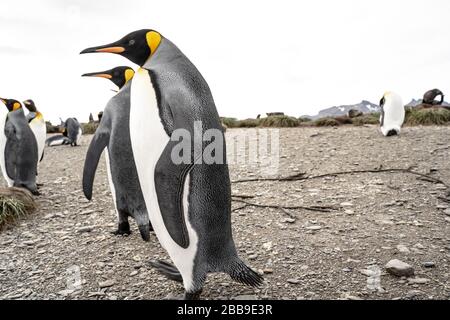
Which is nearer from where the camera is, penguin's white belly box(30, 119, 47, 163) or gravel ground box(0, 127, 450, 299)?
gravel ground box(0, 127, 450, 299)

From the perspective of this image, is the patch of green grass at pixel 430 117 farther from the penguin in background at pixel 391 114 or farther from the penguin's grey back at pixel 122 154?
the penguin's grey back at pixel 122 154

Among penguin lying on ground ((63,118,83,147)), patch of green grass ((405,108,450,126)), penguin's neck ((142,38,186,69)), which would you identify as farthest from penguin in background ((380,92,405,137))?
penguin lying on ground ((63,118,83,147))

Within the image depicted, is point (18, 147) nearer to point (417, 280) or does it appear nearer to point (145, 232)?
point (145, 232)

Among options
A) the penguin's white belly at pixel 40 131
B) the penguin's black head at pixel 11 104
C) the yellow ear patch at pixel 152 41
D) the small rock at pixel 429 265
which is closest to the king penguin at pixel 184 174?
the yellow ear patch at pixel 152 41

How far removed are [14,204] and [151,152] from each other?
96.4 inches

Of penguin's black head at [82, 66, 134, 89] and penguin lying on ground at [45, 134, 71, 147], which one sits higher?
penguin's black head at [82, 66, 134, 89]

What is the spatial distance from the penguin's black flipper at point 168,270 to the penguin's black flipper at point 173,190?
0.41 m

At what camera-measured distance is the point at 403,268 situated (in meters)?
2.04

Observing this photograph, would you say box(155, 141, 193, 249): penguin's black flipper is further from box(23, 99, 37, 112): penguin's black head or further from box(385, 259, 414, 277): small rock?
box(23, 99, 37, 112): penguin's black head

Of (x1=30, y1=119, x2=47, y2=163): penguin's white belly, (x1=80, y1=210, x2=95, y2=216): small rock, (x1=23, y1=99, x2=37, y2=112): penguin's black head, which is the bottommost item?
(x1=80, y1=210, x2=95, y2=216): small rock

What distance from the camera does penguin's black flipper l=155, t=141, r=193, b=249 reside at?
1.53 metres

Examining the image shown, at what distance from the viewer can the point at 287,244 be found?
2551 mm
